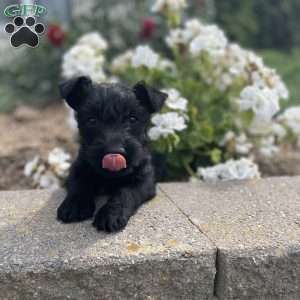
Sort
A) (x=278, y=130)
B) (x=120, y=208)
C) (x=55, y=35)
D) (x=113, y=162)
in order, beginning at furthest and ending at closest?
(x=55, y=35), (x=278, y=130), (x=120, y=208), (x=113, y=162)

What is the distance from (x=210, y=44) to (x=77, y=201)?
1692 mm

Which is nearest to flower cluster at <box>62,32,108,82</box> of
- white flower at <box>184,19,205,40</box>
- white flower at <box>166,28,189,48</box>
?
white flower at <box>166,28,189,48</box>

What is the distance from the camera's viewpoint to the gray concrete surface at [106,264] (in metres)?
2.17

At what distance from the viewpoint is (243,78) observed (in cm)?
375

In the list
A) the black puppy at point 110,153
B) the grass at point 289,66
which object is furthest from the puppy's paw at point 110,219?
the grass at point 289,66

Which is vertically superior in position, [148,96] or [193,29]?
[193,29]

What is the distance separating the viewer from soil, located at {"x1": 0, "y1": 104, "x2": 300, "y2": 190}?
152 inches

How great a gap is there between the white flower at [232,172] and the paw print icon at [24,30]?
1.34 meters

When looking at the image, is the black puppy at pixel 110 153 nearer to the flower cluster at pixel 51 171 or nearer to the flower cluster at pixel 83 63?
the flower cluster at pixel 51 171

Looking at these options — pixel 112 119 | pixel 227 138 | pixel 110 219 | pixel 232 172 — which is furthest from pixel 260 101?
pixel 110 219

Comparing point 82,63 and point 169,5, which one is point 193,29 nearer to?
point 169,5

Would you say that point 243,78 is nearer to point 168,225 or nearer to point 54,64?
point 168,225

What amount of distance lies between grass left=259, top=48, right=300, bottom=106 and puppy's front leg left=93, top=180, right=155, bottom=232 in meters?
3.27

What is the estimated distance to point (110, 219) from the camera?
2.41 m
